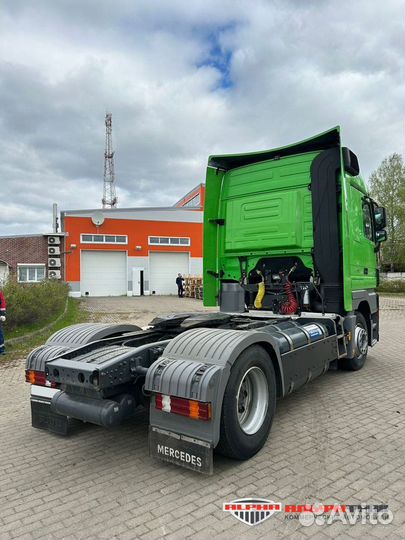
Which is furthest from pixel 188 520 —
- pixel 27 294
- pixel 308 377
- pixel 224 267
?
pixel 27 294

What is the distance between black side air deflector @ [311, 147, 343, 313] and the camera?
227 inches

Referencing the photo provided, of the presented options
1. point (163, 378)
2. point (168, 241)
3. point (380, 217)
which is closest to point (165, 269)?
point (168, 241)

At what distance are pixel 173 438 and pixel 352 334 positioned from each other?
3.74 meters

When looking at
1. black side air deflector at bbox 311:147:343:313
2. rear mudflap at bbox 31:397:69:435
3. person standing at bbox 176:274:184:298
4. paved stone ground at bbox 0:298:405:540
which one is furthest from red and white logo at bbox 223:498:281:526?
person standing at bbox 176:274:184:298

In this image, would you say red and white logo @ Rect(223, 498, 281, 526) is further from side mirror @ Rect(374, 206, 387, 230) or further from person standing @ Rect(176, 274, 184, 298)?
person standing @ Rect(176, 274, 184, 298)

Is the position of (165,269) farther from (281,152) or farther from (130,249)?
(281,152)

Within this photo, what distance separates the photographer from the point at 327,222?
19.0 ft

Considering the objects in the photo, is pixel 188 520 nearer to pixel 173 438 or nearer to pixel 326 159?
pixel 173 438

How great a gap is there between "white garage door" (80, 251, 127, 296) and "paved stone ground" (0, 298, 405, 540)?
2368cm

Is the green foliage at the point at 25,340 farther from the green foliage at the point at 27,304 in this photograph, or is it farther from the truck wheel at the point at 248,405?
the truck wheel at the point at 248,405

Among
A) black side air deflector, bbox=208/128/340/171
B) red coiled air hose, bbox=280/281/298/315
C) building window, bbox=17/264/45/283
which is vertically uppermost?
black side air deflector, bbox=208/128/340/171

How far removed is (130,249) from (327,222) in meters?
24.1

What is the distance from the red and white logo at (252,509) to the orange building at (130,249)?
25.9 meters

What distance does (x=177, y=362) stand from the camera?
339cm
